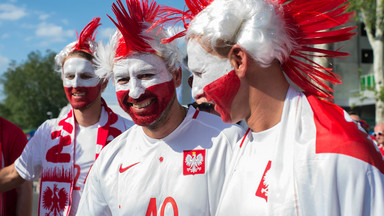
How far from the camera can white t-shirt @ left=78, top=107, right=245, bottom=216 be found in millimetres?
2145

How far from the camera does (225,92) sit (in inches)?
66.2

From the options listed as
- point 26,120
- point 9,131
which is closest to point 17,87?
point 26,120

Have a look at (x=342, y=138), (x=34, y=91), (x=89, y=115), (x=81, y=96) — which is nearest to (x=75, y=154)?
(x=89, y=115)

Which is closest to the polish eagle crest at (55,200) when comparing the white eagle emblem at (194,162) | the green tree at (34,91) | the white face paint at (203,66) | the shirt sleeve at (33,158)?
the shirt sleeve at (33,158)

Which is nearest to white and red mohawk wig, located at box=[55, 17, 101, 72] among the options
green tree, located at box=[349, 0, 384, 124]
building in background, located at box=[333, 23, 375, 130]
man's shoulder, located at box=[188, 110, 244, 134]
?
man's shoulder, located at box=[188, 110, 244, 134]

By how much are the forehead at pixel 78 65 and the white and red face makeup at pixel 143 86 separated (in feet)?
2.54

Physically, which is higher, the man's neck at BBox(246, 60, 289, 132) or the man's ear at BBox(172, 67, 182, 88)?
the man's ear at BBox(172, 67, 182, 88)

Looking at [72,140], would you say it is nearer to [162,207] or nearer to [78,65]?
[78,65]

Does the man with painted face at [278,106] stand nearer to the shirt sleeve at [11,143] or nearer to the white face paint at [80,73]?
the white face paint at [80,73]

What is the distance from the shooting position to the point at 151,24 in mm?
2570

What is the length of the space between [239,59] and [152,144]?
0.99 meters

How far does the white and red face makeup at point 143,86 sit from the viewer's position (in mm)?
2412

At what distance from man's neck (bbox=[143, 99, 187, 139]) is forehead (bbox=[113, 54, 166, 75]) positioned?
28 cm

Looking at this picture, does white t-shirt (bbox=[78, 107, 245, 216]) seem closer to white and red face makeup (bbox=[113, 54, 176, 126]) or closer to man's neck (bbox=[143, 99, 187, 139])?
man's neck (bbox=[143, 99, 187, 139])
